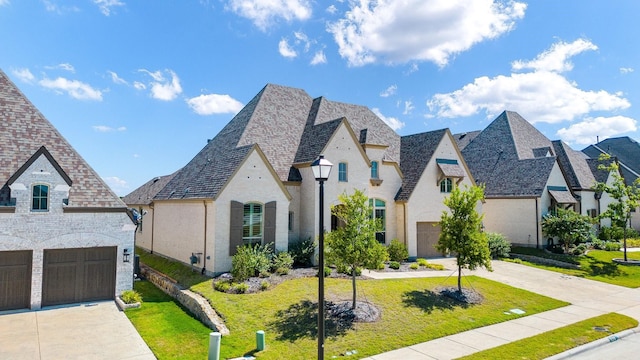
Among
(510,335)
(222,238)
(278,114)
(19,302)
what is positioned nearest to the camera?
(510,335)

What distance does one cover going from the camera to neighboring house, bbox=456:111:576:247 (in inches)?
1220

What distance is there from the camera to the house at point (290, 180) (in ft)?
64.5

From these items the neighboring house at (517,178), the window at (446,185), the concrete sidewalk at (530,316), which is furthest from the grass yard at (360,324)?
the neighboring house at (517,178)

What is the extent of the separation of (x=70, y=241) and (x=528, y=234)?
102 ft

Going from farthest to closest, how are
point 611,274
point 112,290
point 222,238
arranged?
point 611,274 < point 222,238 < point 112,290

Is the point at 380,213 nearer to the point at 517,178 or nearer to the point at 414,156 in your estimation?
the point at 414,156

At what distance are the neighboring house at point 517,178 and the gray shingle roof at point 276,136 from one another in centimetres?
1103

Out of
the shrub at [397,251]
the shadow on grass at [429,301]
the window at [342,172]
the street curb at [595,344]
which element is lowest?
the street curb at [595,344]

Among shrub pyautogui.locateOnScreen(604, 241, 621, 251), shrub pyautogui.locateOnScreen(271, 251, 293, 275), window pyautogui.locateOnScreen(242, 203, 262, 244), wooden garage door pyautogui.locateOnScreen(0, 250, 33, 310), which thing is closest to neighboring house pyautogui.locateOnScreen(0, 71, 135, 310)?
wooden garage door pyautogui.locateOnScreen(0, 250, 33, 310)

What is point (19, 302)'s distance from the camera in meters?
15.2

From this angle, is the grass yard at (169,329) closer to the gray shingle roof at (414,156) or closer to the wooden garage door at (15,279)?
the wooden garage door at (15,279)

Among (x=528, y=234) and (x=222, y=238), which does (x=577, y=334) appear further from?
(x=528, y=234)

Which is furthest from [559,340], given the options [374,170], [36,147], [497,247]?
[36,147]

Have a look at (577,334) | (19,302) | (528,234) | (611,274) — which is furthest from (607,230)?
(19,302)
